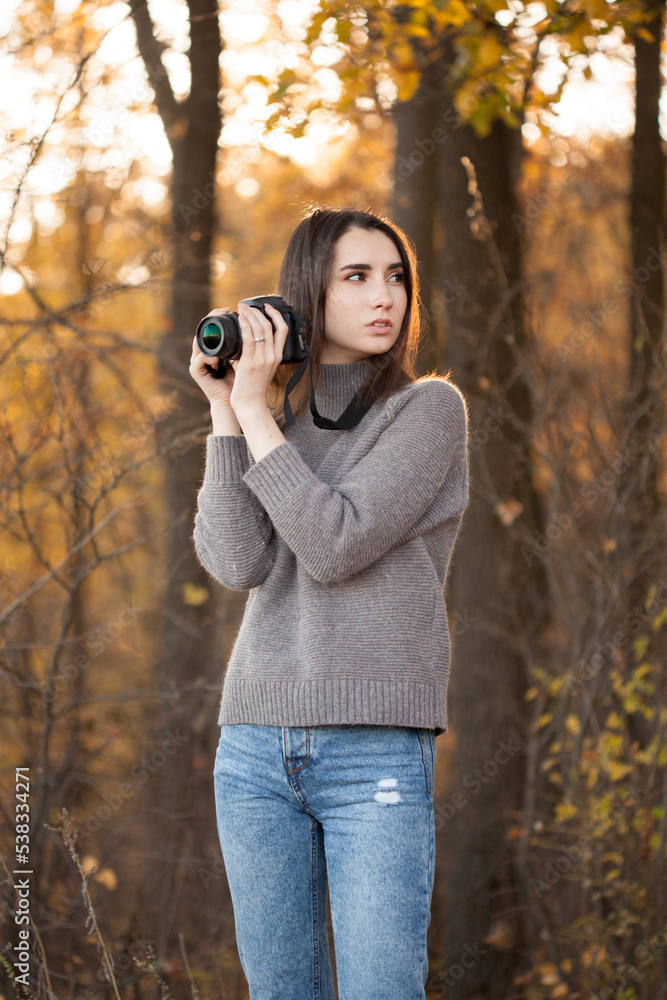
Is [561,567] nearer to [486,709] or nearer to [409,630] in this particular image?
[486,709]

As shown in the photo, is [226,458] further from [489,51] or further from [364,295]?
[489,51]

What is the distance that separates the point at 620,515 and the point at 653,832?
41.8 inches

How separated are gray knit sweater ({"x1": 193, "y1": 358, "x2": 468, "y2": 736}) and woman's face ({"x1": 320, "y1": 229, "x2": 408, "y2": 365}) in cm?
14

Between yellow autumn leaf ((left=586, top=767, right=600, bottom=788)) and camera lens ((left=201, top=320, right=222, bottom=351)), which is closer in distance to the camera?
camera lens ((left=201, top=320, right=222, bottom=351))

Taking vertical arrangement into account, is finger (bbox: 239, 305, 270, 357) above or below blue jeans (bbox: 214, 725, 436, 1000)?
above

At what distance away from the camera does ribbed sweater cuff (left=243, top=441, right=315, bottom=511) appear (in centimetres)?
164

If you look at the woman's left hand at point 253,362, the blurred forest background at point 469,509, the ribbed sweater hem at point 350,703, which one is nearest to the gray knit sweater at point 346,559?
the ribbed sweater hem at point 350,703

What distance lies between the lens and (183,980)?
143 inches

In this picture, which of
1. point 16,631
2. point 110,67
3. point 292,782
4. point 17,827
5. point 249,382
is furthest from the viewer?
point 16,631

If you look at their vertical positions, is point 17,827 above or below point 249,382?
below

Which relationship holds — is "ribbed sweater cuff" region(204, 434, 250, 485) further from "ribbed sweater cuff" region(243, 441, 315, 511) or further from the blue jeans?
the blue jeans

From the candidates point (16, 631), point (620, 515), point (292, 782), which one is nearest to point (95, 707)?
point (16, 631)

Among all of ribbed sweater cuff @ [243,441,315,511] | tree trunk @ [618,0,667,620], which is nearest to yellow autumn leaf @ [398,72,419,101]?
tree trunk @ [618,0,667,620]

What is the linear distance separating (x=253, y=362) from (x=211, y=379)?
16cm
